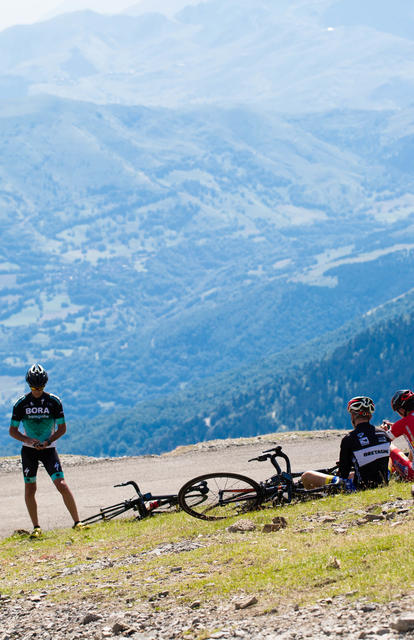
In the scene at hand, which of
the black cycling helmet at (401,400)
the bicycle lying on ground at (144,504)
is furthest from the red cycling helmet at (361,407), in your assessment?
the bicycle lying on ground at (144,504)

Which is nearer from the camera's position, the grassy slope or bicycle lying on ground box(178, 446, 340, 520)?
the grassy slope

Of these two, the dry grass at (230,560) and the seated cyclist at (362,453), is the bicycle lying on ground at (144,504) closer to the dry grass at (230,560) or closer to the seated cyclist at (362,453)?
the dry grass at (230,560)

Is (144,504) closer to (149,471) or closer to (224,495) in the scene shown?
(224,495)

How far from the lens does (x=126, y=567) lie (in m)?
11.9

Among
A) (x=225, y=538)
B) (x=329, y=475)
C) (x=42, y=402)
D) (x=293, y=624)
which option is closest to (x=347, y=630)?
(x=293, y=624)

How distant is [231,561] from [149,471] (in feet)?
52.7

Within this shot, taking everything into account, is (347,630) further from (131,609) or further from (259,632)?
(131,609)

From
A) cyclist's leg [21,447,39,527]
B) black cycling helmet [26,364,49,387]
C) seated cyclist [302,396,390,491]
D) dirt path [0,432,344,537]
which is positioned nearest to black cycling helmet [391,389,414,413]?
seated cyclist [302,396,390,491]

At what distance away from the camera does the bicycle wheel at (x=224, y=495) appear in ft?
46.3

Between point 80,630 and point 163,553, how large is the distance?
3174 millimetres

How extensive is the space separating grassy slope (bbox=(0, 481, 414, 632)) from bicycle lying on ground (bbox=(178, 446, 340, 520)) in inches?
10.4

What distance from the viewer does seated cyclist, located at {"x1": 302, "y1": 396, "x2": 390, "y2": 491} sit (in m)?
13.8

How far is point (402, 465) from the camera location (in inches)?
578

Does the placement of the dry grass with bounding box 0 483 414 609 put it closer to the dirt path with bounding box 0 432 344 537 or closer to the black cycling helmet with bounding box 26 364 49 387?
the black cycling helmet with bounding box 26 364 49 387
